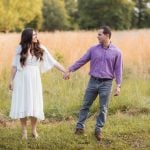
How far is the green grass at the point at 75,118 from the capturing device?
7.47m

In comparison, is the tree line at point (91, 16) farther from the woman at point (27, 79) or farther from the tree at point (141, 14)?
the woman at point (27, 79)

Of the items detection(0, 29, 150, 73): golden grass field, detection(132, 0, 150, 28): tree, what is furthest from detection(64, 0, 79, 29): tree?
detection(0, 29, 150, 73): golden grass field

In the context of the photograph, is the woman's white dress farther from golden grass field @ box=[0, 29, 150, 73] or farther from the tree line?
the tree line

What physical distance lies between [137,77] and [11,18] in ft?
96.2

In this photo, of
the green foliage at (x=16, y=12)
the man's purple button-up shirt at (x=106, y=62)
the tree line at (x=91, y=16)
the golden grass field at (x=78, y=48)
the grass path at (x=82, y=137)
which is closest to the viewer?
the grass path at (x=82, y=137)

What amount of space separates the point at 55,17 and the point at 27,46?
53427 mm

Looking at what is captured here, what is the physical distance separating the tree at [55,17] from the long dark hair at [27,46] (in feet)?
169

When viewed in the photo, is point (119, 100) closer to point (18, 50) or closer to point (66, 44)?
point (18, 50)

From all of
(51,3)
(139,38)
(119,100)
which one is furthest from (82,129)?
(51,3)

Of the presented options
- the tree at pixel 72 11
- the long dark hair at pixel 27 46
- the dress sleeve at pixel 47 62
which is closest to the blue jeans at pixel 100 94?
the dress sleeve at pixel 47 62

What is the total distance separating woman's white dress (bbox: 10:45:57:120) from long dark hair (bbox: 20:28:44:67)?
0.06m

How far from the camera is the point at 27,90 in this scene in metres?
7.40

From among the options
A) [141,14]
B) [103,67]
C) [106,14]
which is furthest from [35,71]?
[141,14]

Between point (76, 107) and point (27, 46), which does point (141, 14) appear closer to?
point (76, 107)
